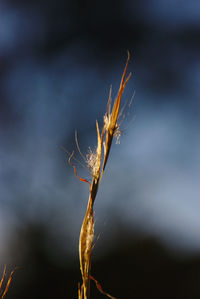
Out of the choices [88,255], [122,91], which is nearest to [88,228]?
[88,255]

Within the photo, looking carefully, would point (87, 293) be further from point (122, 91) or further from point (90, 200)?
point (122, 91)

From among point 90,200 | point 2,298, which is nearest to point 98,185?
point 90,200

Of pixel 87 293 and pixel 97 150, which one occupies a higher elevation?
pixel 97 150

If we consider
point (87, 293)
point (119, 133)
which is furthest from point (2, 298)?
point (119, 133)

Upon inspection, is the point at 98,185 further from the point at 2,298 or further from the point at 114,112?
the point at 2,298

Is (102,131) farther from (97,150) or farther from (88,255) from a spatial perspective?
(88,255)

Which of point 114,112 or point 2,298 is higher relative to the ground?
point 114,112

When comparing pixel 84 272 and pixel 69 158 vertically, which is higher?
pixel 69 158
